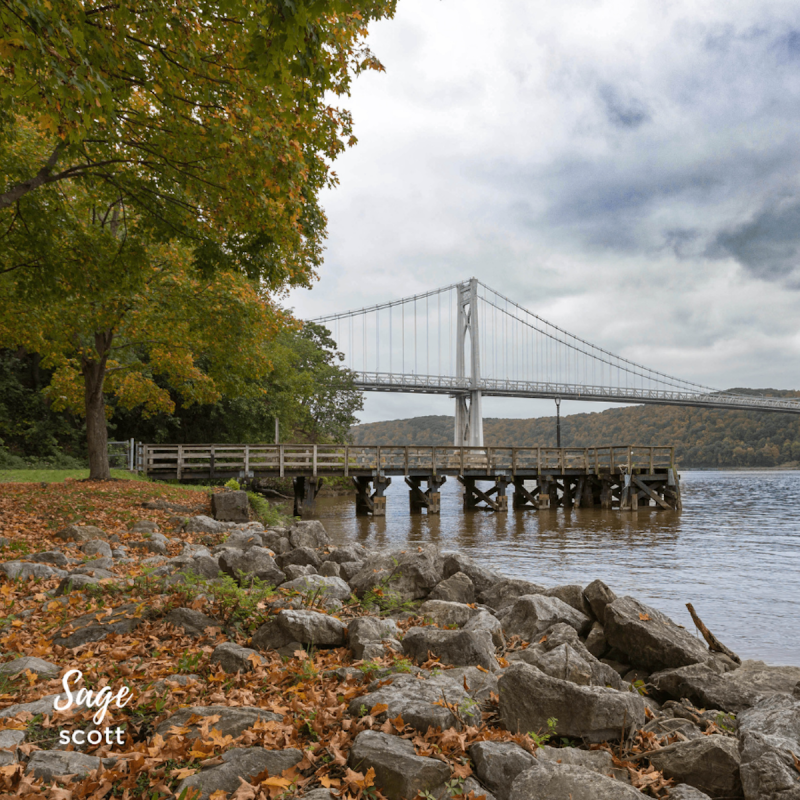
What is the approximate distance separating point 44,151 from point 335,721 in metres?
10.9

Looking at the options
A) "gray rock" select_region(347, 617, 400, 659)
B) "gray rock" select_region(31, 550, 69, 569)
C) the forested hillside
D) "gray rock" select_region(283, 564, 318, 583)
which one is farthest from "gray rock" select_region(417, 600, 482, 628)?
the forested hillside

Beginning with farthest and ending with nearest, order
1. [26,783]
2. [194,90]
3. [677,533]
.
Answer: [677,533] < [194,90] < [26,783]

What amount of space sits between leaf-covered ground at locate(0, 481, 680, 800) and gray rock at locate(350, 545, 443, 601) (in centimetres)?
71

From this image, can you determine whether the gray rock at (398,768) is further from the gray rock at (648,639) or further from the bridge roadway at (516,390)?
the bridge roadway at (516,390)

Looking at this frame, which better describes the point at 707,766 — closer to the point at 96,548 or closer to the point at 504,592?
the point at 504,592

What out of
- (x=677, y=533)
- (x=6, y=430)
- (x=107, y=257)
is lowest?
(x=677, y=533)

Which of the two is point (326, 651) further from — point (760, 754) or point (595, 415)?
point (595, 415)

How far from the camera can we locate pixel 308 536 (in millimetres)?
10180

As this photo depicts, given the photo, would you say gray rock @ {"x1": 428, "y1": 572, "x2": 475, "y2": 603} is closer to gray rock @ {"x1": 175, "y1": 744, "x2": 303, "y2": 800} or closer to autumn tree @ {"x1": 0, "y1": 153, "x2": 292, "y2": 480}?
gray rock @ {"x1": 175, "y1": 744, "x2": 303, "y2": 800}

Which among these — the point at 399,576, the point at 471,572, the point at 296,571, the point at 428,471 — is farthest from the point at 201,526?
the point at 428,471

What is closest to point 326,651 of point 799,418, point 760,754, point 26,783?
point 26,783

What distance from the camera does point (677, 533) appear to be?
1992 centimetres

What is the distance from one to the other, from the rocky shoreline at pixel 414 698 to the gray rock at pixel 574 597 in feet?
0.21

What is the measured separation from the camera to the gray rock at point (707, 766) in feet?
11.1
